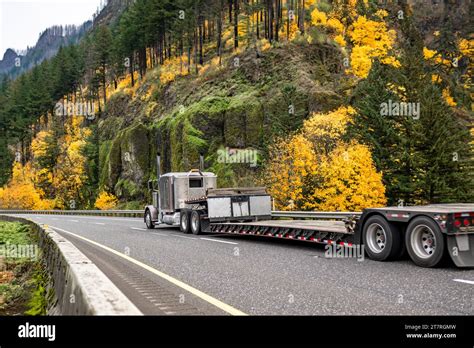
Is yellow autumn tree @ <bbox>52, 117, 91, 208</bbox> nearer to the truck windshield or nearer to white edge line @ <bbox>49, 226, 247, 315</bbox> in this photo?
the truck windshield

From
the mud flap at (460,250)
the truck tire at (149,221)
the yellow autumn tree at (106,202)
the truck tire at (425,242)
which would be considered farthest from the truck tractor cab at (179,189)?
the yellow autumn tree at (106,202)

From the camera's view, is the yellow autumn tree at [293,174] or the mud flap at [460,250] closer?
the mud flap at [460,250]

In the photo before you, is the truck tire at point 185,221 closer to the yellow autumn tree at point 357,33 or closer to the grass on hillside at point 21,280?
the grass on hillside at point 21,280

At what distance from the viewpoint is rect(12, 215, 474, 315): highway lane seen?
559 cm

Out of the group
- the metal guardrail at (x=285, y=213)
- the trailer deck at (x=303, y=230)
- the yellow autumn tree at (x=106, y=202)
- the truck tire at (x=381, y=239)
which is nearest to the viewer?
the truck tire at (x=381, y=239)

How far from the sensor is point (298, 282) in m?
7.27

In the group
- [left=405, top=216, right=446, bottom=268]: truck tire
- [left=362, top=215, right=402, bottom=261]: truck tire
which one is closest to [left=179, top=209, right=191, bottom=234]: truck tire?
[left=362, top=215, right=402, bottom=261]: truck tire

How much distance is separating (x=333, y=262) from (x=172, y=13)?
58.1 m

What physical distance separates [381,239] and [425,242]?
1.00 meters

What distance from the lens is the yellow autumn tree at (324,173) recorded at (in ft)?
89.5

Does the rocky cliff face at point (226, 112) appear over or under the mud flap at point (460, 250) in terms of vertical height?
over

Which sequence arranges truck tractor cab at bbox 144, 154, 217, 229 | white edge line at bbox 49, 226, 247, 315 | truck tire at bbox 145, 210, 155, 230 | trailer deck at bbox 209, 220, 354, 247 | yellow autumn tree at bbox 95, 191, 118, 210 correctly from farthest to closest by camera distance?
yellow autumn tree at bbox 95, 191, 118, 210 < truck tire at bbox 145, 210, 155, 230 < truck tractor cab at bbox 144, 154, 217, 229 < trailer deck at bbox 209, 220, 354, 247 < white edge line at bbox 49, 226, 247, 315

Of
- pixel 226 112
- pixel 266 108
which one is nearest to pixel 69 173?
pixel 226 112

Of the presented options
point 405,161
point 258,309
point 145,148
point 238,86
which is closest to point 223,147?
point 238,86
